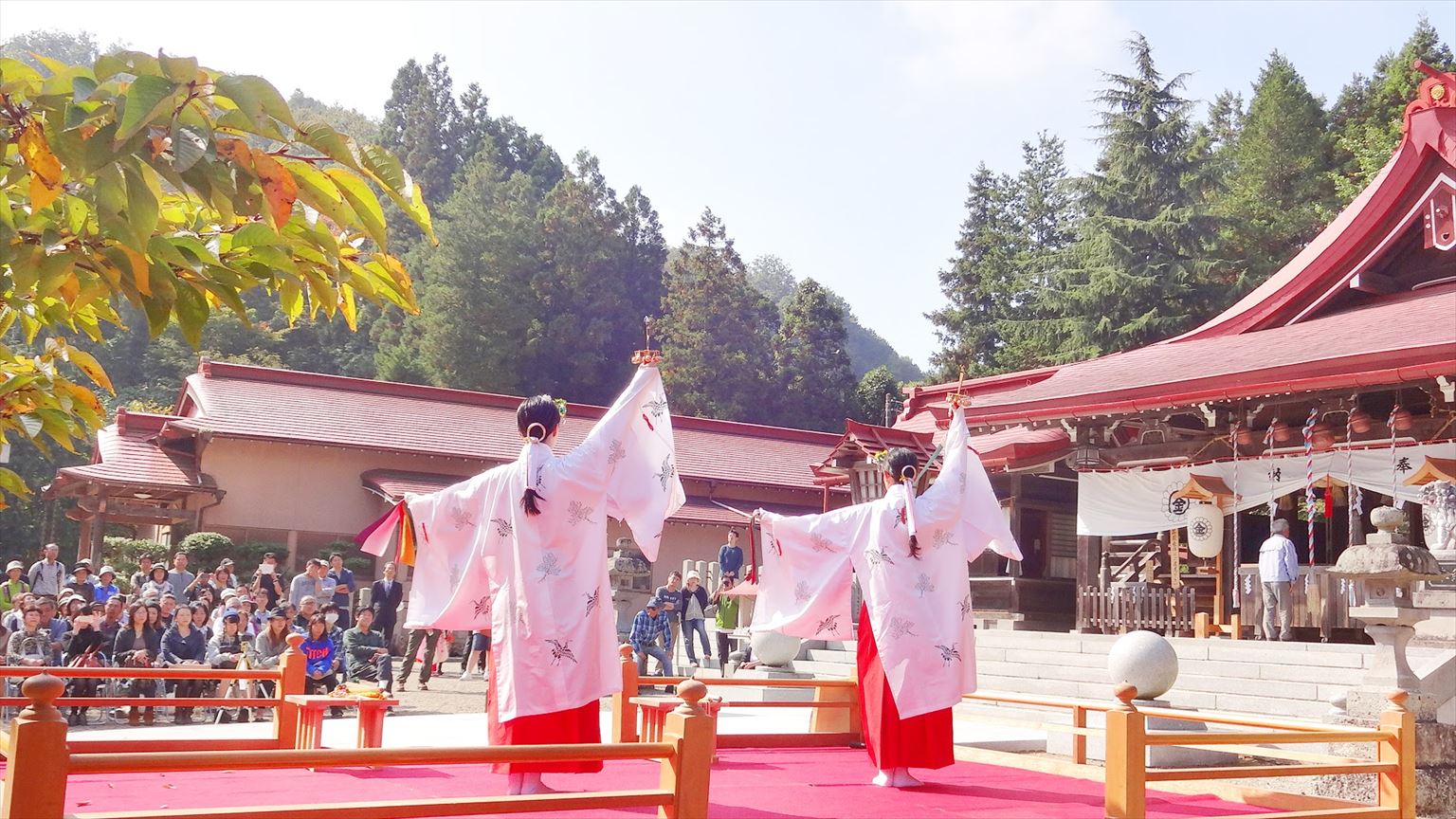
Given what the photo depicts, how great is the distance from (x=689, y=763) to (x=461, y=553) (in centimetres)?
243

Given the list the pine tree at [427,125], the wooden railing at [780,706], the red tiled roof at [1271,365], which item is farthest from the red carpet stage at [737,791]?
the pine tree at [427,125]

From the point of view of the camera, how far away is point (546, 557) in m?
6.20

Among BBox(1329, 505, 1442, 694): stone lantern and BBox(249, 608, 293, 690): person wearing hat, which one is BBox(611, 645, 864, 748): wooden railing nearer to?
BBox(1329, 505, 1442, 694): stone lantern

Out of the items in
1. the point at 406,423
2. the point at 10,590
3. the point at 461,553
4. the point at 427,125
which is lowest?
the point at 10,590

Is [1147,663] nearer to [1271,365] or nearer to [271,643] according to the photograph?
[1271,365]

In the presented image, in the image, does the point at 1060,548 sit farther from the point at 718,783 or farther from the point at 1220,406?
the point at 718,783

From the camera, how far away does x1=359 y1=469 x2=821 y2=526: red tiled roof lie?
24047 mm

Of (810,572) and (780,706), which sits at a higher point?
(810,572)

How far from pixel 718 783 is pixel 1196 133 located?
1423 inches

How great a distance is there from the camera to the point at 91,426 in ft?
13.5

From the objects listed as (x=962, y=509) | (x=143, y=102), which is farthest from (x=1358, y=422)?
(x=143, y=102)

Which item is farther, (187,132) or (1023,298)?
(1023,298)

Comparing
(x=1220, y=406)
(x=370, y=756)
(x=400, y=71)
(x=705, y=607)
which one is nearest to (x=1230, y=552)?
(x=1220, y=406)

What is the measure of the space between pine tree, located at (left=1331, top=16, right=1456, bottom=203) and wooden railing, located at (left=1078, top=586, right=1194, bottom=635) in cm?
2134
